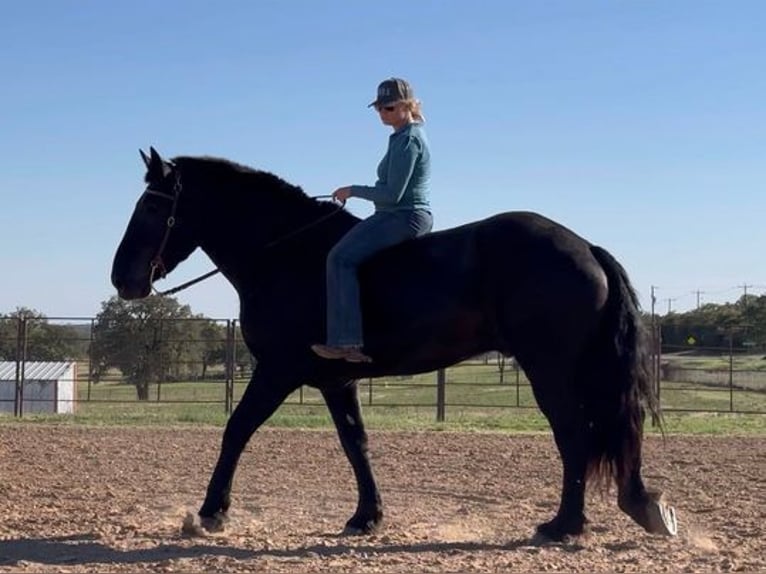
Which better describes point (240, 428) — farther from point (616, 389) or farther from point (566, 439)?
point (616, 389)

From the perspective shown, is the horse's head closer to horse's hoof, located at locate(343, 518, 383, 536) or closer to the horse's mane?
the horse's mane

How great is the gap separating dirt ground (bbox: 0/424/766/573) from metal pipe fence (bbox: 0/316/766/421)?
4227mm

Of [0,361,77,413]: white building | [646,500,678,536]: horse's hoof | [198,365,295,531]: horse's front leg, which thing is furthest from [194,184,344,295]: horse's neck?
[0,361,77,413]: white building

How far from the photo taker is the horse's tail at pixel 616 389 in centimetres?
609

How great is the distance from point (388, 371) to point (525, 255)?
3.62 ft

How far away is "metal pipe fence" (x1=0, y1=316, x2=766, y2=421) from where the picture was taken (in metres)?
20.1

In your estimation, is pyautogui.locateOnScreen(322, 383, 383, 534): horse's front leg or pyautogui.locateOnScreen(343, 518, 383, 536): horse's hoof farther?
pyautogui.locateOnScreen(322, 383, 383, 534): horse's front leg

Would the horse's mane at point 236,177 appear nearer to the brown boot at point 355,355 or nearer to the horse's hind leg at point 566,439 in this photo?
the brown boot at point 355,355

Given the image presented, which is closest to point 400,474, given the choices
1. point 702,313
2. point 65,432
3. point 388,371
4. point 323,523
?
point 323,523

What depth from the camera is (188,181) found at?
705cm

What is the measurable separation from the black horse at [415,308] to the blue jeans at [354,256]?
117mm

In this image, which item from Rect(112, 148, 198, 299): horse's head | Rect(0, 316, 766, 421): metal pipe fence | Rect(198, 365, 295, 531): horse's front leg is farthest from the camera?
Rect(0, 316, 766, 421): metal pipe fence

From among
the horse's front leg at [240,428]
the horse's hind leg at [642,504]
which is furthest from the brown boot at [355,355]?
the horse's hind leg at [642,504]

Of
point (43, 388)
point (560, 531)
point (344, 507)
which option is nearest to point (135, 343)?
point (43, 388)
